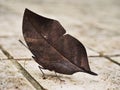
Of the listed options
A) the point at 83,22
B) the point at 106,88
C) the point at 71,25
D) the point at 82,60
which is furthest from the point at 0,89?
the point at 83,22

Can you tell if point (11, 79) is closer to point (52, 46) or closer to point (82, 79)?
point (52, 46)

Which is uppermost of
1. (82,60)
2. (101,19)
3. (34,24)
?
(34,24)

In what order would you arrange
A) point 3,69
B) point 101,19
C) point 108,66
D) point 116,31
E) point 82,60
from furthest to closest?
point 101,19
point 116,31
point 108,66
point 3,69
point 82,60

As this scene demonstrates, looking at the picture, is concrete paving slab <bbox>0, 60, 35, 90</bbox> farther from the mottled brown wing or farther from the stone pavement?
the mottled brown wing

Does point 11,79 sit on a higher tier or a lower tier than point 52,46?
lower

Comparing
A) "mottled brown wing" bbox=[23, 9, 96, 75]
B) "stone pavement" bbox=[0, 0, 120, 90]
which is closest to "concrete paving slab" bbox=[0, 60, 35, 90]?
"stone pavement" bbox=[0, 0, 120, 90]

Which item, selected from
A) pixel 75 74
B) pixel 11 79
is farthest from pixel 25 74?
pixel 75 74

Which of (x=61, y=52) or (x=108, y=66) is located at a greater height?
(x=61, y=52)

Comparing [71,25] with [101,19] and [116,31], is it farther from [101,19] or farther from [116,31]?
[101,19]
